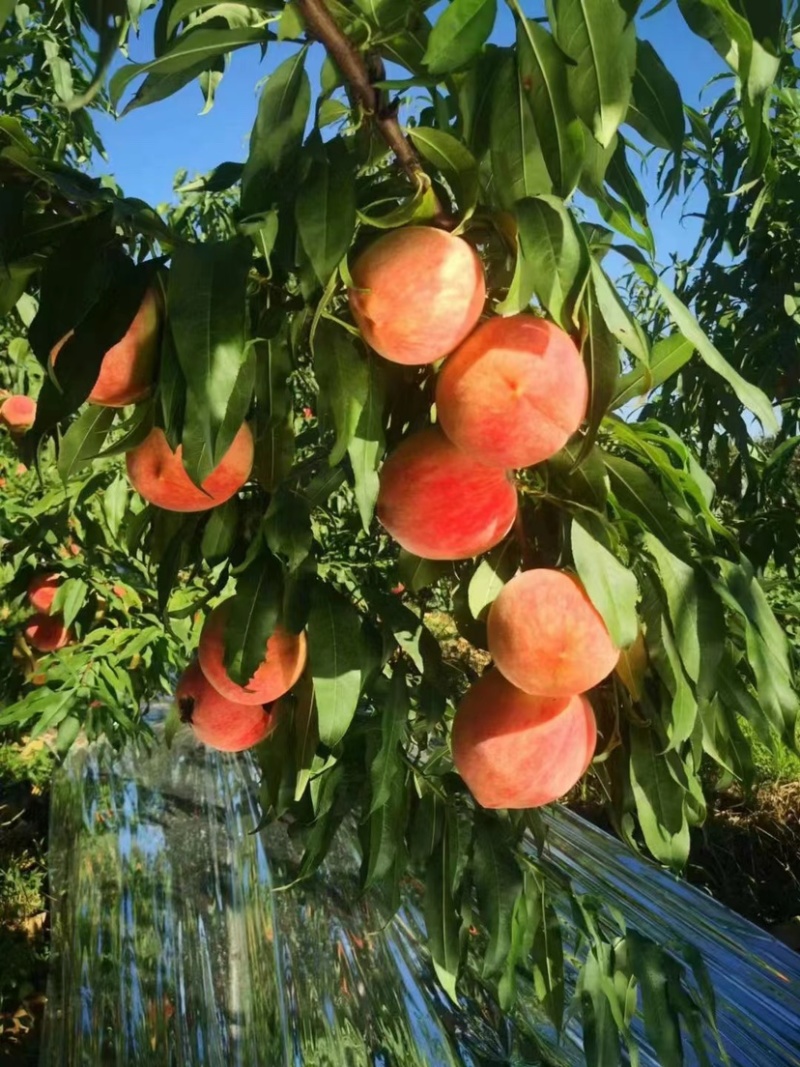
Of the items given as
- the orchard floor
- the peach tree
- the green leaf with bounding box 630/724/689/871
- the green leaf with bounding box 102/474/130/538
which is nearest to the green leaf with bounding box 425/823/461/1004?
the peach tree

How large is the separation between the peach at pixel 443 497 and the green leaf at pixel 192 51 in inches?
11.4

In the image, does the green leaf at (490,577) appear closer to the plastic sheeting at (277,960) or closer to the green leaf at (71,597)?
the plastic sheeting at (277,960)

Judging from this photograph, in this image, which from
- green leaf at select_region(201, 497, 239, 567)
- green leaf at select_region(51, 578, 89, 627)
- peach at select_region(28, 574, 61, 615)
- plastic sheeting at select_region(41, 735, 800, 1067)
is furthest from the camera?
peach at select_region(28, 574, 61, 615)

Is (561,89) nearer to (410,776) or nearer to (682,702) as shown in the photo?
(682,702)

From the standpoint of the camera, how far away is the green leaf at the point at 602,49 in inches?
17.1

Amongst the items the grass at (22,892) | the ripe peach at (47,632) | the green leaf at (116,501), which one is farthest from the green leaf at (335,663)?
the grass at (22,892)

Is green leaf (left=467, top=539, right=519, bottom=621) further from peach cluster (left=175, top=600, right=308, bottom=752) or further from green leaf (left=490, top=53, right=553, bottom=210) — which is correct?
green leaf (left=490, top=53, right=553, bottom=210)

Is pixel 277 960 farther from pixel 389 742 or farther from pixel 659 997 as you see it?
pixel 389 742

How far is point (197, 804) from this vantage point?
2254 mm

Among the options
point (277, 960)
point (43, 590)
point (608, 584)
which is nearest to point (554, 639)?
point (608, 584)

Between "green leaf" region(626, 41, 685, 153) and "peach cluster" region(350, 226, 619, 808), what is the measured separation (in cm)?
13

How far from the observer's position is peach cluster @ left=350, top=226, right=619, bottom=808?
1.84 ft

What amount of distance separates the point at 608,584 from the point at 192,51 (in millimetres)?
432

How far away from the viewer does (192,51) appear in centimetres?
50
